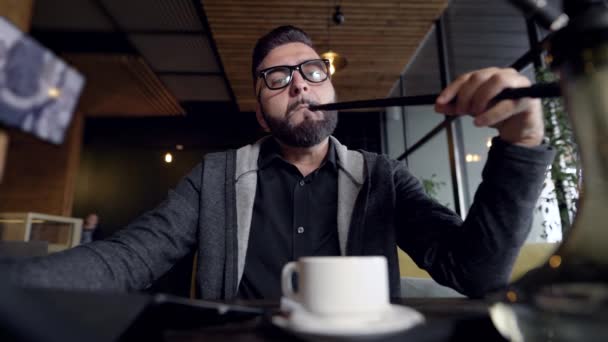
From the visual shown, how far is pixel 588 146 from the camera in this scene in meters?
0.35

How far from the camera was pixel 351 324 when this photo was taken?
380 millimetres

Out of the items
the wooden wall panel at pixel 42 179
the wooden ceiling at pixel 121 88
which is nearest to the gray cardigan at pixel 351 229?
the wooden ceiling at pixel 121 88

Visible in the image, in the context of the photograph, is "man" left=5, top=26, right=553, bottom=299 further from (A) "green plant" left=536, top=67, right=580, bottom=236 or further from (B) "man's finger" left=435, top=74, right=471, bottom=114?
(A) "green plant" left=536, top=67, right=580, bottom=236

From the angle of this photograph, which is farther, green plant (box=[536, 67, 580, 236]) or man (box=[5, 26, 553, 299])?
green plant (box=[536, 67, 580, 236])

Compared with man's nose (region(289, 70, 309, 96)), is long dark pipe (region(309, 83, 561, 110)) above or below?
below

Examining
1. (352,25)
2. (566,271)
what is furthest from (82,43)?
(566,271)

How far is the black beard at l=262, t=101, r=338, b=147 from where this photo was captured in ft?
4.30

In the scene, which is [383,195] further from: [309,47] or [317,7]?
[317,7]

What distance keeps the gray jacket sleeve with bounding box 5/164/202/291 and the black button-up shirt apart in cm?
22

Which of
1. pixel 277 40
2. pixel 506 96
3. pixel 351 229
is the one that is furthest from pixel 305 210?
pixel 506 96

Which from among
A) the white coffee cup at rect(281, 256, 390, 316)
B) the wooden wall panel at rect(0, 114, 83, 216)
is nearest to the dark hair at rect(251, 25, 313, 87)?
the white coffee cup at rect(281, 256, 390, 316)

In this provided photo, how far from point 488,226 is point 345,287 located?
0.50 m

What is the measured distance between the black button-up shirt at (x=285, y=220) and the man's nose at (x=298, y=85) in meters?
0.25

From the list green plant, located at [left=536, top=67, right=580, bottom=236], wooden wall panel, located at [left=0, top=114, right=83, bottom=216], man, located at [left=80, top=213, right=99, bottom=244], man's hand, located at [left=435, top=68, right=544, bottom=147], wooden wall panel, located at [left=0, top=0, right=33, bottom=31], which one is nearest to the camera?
man's hand, located at [left=435, top=68, right=544, bottom=147]
